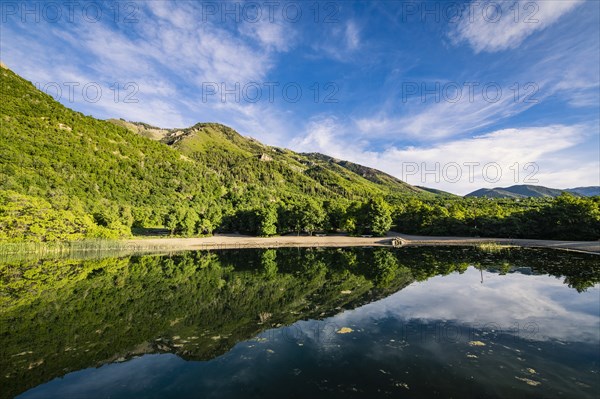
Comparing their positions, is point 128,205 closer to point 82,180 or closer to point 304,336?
point 82,180

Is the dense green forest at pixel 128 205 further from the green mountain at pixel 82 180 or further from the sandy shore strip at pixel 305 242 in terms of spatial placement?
the sandy shore strip at pixel 305 242

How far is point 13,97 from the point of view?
388 feet

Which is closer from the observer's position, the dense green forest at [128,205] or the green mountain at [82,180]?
the green mountain at [82,180]

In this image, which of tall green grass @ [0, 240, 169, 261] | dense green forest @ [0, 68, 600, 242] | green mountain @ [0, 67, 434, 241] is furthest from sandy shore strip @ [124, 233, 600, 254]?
green mountain @ [0, 67, 434, 241]

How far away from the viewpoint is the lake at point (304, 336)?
10.8 m

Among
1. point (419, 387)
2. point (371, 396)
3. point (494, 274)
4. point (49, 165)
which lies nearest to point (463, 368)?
point (419, 387)

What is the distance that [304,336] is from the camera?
52.4 feet

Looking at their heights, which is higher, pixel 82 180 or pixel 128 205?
pixel 82 180

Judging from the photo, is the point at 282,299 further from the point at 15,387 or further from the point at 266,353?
the point at 15,387

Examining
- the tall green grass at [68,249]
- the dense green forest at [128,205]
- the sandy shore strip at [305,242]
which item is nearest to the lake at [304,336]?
the tall green grass at [68,249]

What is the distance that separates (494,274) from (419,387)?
28.4 metres

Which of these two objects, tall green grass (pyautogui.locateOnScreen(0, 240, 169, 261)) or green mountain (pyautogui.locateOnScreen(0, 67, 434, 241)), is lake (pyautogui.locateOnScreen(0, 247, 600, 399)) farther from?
green mountain (pyautogui.locateOnScreen(0, 67, 434, 241))

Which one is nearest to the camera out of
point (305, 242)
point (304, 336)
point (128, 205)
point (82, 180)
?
point (304, 336)

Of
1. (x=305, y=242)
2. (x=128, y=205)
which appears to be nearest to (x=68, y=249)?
(x=128, y=205)
